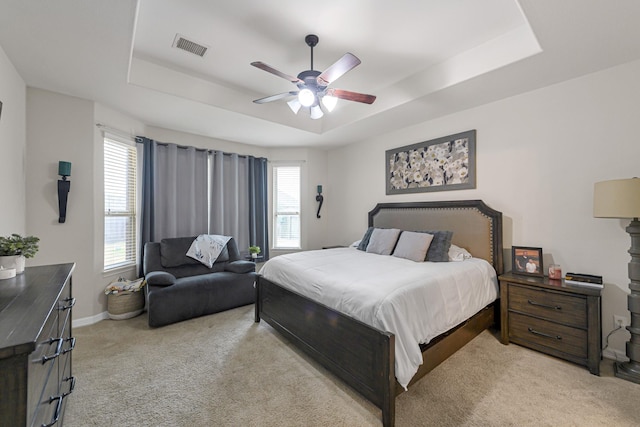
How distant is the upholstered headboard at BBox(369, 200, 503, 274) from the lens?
301 centimetres

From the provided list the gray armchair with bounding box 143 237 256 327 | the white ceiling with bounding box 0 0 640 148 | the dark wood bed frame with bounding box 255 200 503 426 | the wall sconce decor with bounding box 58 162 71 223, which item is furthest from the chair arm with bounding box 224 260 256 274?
the white ceiling with bounding box 0 0 640 148

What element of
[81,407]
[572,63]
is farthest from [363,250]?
[81,407]

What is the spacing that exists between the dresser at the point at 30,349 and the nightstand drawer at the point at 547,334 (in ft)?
10.9

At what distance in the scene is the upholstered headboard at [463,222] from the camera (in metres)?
3.01

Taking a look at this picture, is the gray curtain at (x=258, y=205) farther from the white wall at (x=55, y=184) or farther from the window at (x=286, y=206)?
the white wall at (x=55, y=184)

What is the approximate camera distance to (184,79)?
2.96 metres

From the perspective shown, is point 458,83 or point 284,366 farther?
point 458,83

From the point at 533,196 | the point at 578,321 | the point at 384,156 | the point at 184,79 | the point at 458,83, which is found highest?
the point at 184,79

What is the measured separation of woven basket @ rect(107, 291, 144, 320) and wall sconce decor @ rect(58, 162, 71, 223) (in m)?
1.05

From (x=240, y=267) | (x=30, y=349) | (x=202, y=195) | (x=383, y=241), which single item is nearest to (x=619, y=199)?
(x=383, y=241)

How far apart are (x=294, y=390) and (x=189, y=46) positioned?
10.2 feet

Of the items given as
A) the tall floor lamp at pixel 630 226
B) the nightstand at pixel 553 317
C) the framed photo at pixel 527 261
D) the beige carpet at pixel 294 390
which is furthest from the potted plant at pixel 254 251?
the tall floor lamp at pixel 630 226

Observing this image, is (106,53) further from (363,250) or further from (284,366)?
(363,250)

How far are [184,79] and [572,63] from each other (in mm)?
3785
